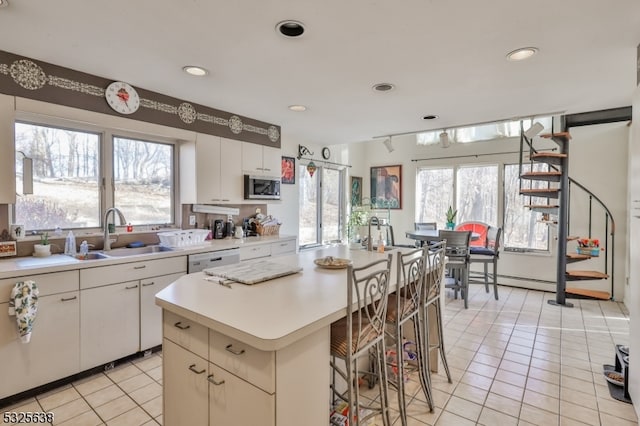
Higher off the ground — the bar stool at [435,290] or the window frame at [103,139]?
the window frame at [103,139]

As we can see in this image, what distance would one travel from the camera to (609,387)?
241 cm

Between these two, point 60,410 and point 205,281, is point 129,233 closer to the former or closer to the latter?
point 60,410

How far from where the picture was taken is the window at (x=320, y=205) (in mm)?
5656

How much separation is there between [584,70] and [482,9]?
1.41m

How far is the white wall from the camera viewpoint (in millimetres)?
4422

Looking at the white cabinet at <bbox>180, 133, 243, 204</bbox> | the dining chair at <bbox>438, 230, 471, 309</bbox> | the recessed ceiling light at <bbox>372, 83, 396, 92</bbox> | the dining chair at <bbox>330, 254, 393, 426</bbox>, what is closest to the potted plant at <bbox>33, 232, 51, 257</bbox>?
the white cabinet at <bbox>180, 133, 243, 204</bbox>

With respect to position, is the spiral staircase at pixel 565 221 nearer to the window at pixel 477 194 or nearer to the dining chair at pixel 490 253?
the dining chair at pixel 490 253

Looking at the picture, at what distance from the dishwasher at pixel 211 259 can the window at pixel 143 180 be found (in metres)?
0.79

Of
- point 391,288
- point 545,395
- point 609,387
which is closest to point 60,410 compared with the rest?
point 391,288

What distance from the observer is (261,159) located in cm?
424

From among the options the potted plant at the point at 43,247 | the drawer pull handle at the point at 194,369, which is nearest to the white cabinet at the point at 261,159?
the potted plant at the point at 43,247

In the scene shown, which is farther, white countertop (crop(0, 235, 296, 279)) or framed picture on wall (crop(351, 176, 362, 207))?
framed picture on wall (crop(351, 176, 362, 207))

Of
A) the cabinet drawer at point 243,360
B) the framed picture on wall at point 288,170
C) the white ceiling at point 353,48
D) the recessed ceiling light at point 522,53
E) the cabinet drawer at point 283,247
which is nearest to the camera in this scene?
the cabinet drawer at point 243,360

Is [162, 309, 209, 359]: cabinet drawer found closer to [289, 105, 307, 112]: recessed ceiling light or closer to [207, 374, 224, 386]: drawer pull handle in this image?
[207, 374, 224, 386]: drawer pull handle
